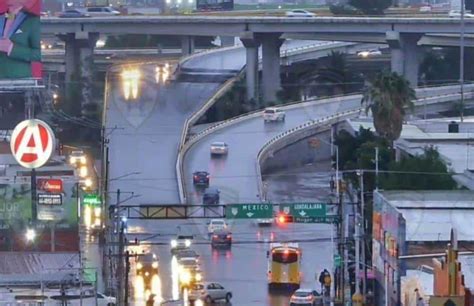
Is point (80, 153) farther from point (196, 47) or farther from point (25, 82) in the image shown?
point (196, 47)

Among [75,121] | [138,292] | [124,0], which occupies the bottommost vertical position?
[138,292]

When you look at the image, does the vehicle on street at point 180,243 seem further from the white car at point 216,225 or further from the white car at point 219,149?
the white car at point 219,149

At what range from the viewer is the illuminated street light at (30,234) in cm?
3525

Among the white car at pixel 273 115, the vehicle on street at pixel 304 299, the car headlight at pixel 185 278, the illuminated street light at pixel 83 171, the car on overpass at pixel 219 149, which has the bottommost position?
the vehicle on street at pixel 304 299

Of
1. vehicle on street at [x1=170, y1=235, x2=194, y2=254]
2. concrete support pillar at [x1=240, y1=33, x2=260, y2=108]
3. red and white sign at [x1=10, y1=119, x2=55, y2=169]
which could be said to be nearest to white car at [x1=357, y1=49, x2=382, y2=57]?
concrete support pillar at [x1=240, y1=33, x2=260, y2=108]

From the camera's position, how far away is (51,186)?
37219 mm

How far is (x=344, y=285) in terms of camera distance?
3716cm

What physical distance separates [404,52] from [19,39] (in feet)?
84.3

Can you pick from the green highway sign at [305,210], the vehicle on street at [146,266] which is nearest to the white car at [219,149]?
the vehicle on street at [146,266]

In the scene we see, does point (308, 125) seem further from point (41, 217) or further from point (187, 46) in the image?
point (187, 46)

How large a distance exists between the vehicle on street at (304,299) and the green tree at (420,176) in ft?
24.9

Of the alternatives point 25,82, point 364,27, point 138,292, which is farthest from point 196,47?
point 138,292

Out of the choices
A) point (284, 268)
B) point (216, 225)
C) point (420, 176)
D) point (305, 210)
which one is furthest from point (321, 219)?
point (216, 225)

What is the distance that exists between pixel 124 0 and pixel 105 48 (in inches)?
1936
